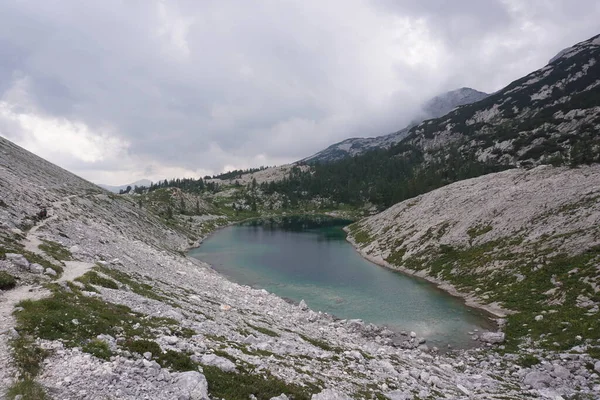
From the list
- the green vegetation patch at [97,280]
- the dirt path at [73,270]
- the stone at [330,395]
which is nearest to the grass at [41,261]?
the dirt path at [73,270]

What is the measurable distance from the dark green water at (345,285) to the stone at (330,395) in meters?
25.2

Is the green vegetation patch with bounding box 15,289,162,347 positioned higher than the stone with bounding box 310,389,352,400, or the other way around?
the green vegetation patch with bounding box 15,289,162,347

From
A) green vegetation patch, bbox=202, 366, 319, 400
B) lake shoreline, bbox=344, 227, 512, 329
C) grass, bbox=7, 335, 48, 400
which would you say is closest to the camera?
grass, bbox=7, 335, 48, 400

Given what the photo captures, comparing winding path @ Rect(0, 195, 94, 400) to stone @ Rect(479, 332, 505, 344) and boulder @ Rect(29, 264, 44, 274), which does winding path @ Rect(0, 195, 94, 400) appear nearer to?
boulder @ Rect(29, 264, 44, 274)

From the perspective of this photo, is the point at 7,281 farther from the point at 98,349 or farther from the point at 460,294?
the point at 460,294

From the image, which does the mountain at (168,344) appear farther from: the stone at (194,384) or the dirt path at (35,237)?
the dirt path at (35,237)

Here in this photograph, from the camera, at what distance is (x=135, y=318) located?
771 inches

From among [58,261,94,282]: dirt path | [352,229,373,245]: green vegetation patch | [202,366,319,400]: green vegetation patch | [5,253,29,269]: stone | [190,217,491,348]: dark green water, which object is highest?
[352,229,373,245]: green vegetation patch

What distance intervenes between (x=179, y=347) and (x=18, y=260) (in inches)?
652

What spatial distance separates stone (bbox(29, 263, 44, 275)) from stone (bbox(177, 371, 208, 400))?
1785 centimetres

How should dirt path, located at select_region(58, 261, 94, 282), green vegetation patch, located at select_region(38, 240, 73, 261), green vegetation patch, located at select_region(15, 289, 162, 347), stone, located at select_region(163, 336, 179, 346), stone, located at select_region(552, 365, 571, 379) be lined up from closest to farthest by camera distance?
green vegetation patch, located at select_region(15, 289, 162, 347)
stone, located at select_region(163, 336, 179, 346)
dirt path, located at select_region(58, 261, 94, 282)
stone, located at select_region(552, 365, 571, 379)
green vegetation patch, located at select_region(38, 240, 73, 261)

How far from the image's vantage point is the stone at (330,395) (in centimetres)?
1634

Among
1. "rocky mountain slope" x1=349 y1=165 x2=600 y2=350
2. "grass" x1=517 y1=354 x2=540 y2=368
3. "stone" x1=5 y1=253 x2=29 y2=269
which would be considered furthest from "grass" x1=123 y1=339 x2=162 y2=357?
"rocky mountain slope" x1=349 y1=165 x2=600 y2=350

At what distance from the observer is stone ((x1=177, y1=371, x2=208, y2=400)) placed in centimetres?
1291
